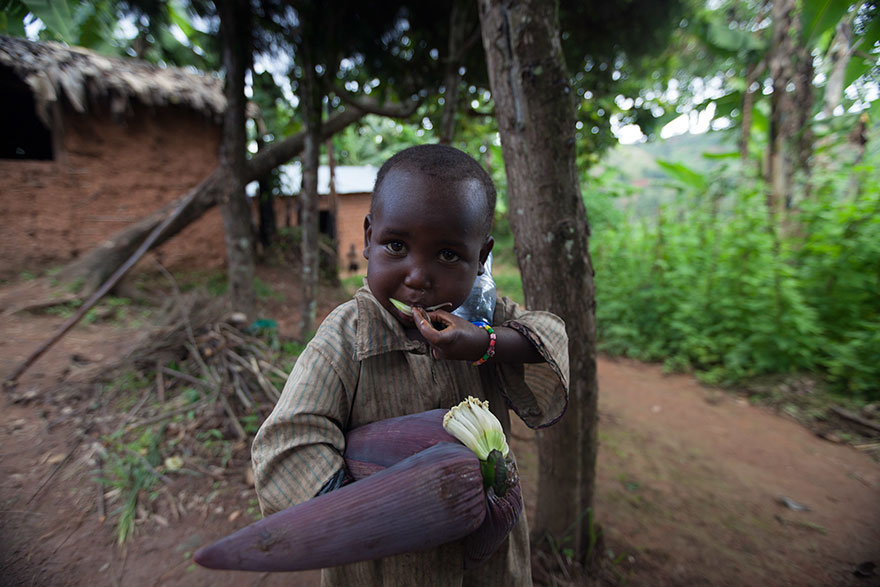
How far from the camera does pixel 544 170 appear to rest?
1.58m

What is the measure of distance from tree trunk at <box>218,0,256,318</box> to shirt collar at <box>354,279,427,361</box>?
13.8 feet

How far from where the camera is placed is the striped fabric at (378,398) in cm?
79

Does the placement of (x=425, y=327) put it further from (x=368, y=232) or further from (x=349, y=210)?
(x=349, y=210)

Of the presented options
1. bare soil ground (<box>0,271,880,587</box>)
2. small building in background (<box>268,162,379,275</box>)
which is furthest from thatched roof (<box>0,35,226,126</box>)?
small building in background (<box>268,162,379,275</box>)

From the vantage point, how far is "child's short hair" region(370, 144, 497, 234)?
901 millimetres

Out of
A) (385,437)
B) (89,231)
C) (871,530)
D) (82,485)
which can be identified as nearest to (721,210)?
(871,530)

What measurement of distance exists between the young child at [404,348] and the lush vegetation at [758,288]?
4.94 metres

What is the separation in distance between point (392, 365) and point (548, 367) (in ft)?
1.29

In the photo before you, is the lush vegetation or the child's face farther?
the lush vegetation

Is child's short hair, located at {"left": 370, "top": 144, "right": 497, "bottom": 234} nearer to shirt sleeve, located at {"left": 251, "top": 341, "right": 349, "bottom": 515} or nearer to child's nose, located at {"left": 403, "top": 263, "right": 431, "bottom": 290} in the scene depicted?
child's nose, located at {"left": 403, "top": 263, "right": 431, "bottom": 290}

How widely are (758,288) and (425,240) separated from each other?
535 centimetres

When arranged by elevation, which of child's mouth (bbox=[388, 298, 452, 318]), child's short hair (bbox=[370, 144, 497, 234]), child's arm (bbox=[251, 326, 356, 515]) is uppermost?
child's short hair (bbox=[370, 144, 497, 234])

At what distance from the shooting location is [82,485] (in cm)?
242

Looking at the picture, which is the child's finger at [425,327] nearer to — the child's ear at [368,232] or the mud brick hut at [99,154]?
the child's ear at [368,232]
